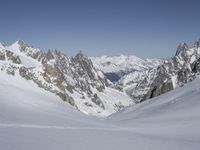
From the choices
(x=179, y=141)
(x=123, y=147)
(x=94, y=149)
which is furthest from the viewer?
(x=179, y=141)

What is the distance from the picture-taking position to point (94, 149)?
14859 millimetres

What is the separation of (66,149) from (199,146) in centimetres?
672

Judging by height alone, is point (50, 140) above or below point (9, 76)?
below

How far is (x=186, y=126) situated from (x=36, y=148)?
545 inches

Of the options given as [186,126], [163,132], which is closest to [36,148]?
[163,132]

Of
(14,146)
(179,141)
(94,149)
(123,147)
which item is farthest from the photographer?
(179,141)

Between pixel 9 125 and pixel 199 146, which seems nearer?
pixel 199 146

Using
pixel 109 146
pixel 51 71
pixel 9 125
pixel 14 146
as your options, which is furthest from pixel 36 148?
pixel 51 71

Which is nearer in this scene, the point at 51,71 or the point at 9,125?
the point at 9,125

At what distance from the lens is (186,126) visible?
24594mm

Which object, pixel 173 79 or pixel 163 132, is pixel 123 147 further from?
pixel 173 79

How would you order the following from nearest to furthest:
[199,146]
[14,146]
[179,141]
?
[14,146]
[199,146]
[179,141]

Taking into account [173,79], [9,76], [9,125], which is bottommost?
[9,125]

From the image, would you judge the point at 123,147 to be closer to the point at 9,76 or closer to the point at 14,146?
the point at 14,146
